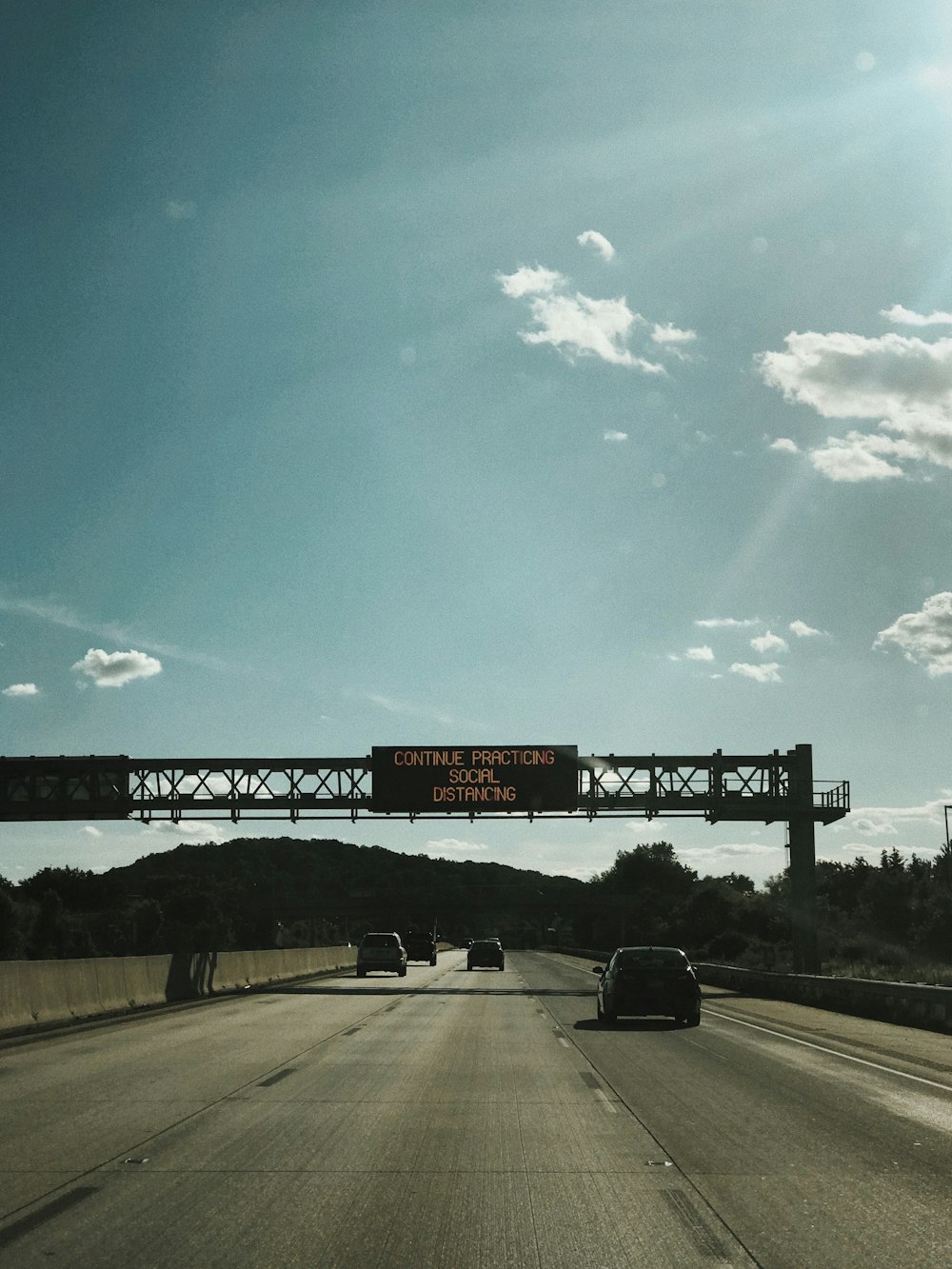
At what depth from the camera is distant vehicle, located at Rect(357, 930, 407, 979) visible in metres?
60.3

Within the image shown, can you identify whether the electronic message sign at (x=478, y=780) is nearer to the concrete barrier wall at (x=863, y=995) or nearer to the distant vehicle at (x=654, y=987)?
the concrete barrier wall at (x=863, y=995)

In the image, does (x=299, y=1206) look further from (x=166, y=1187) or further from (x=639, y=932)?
(x=639, y=932)

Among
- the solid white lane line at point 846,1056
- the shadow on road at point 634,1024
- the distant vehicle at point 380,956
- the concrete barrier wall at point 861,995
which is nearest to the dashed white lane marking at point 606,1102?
the solid white lane line at point 846,1056

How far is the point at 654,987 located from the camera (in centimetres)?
2673

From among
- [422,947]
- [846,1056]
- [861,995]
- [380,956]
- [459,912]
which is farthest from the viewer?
[459,912]

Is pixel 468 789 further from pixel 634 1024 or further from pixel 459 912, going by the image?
pixel 459 912

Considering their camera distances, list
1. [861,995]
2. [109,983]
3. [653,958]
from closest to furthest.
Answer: [653,958] < [109,983] < [861,995]

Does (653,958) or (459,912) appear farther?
(459,912)

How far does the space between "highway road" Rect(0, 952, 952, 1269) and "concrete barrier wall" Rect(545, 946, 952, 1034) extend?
569 centimetres

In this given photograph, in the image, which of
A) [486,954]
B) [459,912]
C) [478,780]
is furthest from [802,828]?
[459,912]

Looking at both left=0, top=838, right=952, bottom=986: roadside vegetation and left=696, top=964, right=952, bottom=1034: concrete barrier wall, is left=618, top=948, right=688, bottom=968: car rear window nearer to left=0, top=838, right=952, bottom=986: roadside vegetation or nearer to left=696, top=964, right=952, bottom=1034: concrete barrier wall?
left=696, top=964, right=952, bottom=1034: concrete barrier wall

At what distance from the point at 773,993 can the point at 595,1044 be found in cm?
2195

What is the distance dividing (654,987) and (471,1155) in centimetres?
1660

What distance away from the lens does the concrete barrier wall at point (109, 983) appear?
23.8 meters
